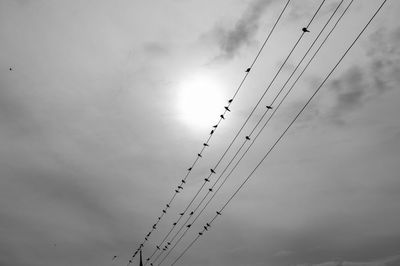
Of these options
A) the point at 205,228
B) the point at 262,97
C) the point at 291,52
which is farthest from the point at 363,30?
the point at 205,228

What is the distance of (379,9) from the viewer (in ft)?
45.2

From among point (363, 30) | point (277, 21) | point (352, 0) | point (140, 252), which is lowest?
point (363, 30)

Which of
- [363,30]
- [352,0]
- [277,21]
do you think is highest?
[277,21]

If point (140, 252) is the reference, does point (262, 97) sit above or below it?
below

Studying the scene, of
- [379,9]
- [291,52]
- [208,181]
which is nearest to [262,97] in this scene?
[291,52]

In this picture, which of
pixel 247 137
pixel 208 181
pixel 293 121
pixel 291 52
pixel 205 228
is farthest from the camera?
pixel 205 228

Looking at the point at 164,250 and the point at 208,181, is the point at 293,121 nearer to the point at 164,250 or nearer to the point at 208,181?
the point at 208,181

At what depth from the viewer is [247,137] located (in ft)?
77.0

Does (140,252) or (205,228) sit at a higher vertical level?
(140,252)

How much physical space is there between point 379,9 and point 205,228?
72.2 ft

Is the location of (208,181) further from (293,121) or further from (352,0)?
(352,0)

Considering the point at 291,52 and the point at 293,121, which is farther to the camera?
the point at 293,121

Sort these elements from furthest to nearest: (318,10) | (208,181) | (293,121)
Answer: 1. (208,181)
2. (293,121)
3. (318,10)

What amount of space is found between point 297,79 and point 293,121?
2.78 meters
